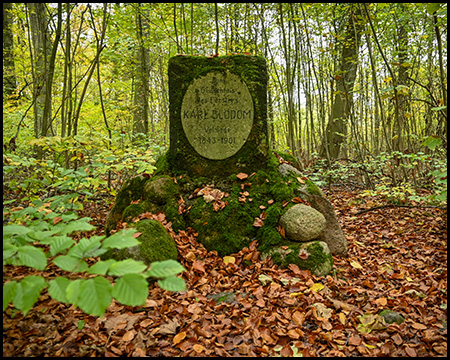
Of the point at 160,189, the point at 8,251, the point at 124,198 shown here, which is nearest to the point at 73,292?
the point at 8,251

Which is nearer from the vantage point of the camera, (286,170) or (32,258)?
(32,258)

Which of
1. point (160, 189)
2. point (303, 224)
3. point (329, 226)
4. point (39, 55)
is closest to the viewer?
point (303, 224)

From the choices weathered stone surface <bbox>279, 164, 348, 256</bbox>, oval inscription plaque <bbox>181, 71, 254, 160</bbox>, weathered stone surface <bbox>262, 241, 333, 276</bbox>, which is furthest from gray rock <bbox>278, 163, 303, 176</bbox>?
weathered stone surface <bbox>262, 241, 333, 276</bbox>

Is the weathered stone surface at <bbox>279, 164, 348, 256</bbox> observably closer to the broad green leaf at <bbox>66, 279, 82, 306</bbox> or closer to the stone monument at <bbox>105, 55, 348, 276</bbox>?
the stone monument at <bbox>105, 55, 348, 276</bbox>

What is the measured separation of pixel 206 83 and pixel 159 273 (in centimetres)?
329

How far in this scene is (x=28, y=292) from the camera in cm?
114

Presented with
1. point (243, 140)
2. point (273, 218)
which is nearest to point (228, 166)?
point (243, 140)

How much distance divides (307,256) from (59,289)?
244 cm

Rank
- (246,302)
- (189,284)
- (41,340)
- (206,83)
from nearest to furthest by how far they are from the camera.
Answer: (41,340), (246,302), (189,284), (206,83)

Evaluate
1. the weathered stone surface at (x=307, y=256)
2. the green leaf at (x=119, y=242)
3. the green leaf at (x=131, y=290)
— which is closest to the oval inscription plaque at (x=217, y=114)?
the weathered stone surface at (x=307, y=256)

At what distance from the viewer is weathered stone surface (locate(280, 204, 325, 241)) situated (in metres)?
3.15

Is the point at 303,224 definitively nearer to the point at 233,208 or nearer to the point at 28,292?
the point at 233,208

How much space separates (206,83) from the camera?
154 inches

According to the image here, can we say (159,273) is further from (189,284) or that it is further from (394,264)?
(394,264)
